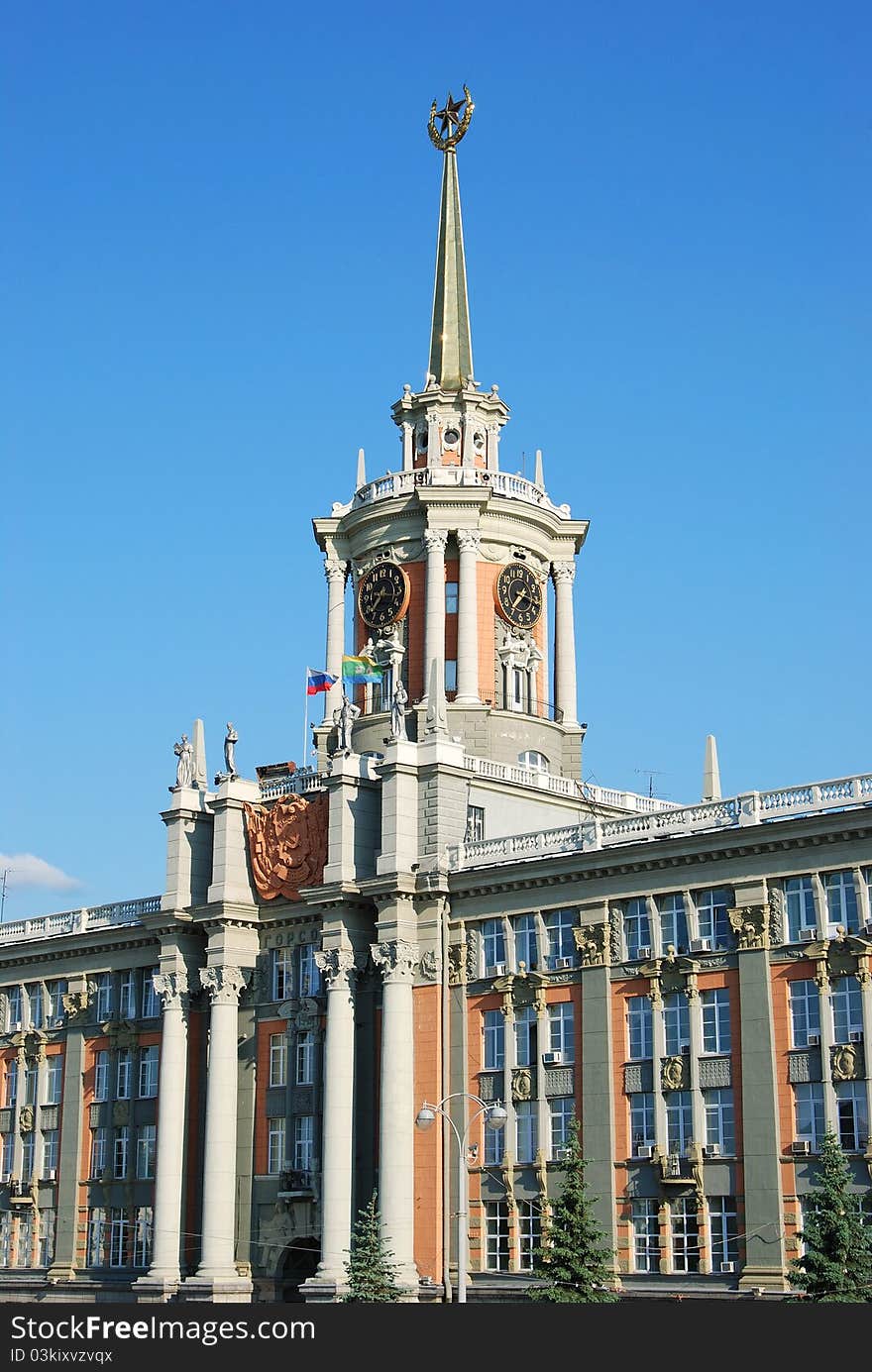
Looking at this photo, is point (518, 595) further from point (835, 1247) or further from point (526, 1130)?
point (835, 1247)

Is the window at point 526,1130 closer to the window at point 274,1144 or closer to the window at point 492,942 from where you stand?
the window at point 492,942

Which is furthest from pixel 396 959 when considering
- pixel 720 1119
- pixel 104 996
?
pixel 104 996

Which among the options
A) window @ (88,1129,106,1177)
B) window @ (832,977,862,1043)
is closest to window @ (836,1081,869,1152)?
window @ (832,977,862,1043)

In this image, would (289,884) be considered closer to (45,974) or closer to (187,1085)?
(187,1085)

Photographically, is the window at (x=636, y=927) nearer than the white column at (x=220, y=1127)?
Yes

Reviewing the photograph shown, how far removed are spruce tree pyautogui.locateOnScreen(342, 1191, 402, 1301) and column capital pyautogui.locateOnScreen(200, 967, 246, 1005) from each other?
44.9 ft

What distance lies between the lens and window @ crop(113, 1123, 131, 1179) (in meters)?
81.8

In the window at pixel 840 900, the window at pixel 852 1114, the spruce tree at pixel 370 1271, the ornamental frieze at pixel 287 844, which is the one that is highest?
the ornamental frieze at pixel 287 844

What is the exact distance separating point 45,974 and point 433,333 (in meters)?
35.7

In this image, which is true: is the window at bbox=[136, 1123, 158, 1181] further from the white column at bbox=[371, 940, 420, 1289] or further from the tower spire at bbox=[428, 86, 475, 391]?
the tower spire at bbox=[428, 86, 475, 391]

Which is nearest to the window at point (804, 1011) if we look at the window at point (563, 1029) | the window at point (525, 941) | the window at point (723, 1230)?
the window at point (723, 1230)

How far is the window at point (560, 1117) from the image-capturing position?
65.0m

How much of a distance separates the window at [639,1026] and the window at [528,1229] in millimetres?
6838

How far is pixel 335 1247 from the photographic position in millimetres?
69375
